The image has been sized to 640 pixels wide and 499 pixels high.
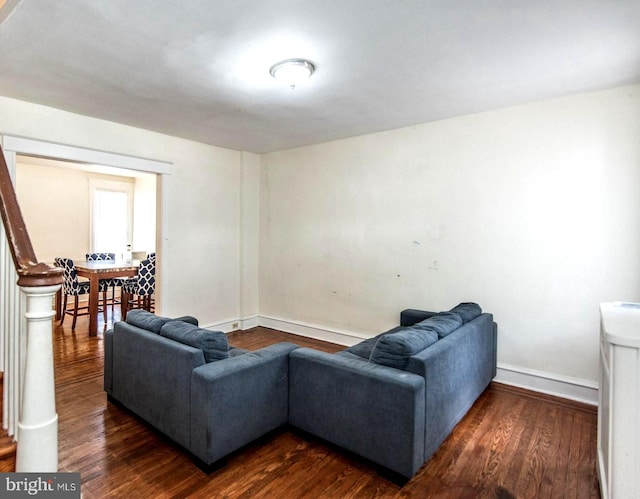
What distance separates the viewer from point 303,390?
2.36 metres

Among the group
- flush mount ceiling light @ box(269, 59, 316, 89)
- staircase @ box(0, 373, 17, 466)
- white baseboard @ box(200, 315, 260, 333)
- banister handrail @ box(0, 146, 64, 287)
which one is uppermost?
flush mount ceiling light @ box(269, 59, 316, 89)

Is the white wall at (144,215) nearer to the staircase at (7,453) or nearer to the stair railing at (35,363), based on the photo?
the staircase at (7,453)

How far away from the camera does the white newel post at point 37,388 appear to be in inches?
51.4

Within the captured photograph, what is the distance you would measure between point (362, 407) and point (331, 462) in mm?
426

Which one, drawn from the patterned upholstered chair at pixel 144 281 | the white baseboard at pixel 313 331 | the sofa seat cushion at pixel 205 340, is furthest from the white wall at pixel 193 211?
the sofa seat cushion at pixel 205 340

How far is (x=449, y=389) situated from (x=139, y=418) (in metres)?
2.21

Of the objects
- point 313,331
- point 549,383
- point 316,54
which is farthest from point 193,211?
point 549,383

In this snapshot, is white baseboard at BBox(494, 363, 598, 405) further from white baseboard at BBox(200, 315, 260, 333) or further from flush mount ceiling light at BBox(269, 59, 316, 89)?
white baseboard at BBox(200, 315, 260, 333)

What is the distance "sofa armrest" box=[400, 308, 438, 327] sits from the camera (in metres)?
3.50

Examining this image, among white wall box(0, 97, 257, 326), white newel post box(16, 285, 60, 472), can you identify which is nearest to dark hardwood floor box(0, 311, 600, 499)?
white newel post box(16, 285, 60, 472)

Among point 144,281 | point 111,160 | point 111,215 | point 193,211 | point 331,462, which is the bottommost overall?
point 331,462

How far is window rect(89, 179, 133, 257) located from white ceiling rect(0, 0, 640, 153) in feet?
13.8

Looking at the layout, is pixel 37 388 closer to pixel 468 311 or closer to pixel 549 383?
pixel 468 311

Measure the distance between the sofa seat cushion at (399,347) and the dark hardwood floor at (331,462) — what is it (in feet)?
2.08
